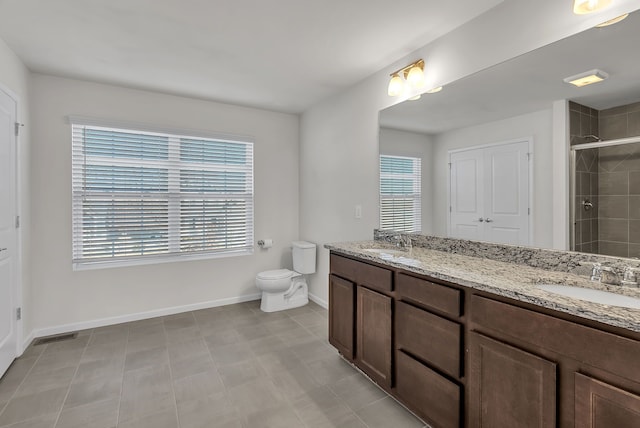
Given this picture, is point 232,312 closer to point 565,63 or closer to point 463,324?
point 463,324

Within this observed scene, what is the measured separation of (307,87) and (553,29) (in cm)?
217

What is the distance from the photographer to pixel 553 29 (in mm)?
1659

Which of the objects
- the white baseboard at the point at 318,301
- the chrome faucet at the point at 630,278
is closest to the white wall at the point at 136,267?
the white baseboard at the point at 318,301

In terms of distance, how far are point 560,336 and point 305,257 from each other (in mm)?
2896

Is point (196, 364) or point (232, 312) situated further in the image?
point (232, 312)

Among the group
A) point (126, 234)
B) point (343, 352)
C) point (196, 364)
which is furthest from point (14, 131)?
point (343, 352)

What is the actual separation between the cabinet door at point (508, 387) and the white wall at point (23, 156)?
11.4ft

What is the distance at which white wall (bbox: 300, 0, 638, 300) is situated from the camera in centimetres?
172

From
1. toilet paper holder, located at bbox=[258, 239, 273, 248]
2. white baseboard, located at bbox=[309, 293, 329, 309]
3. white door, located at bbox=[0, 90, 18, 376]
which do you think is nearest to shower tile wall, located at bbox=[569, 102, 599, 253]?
white baseboard, located at bbox=[309, 293, 329, 309]

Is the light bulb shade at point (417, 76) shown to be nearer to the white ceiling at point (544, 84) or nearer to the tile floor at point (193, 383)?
the white ceiling at point (544, 84)

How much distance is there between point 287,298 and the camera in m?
3.77

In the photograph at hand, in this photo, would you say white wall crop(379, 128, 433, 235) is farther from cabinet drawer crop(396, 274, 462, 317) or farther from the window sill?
the window sill

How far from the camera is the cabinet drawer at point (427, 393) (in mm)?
1540

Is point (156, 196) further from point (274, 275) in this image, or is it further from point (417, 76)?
point (417, 76)
